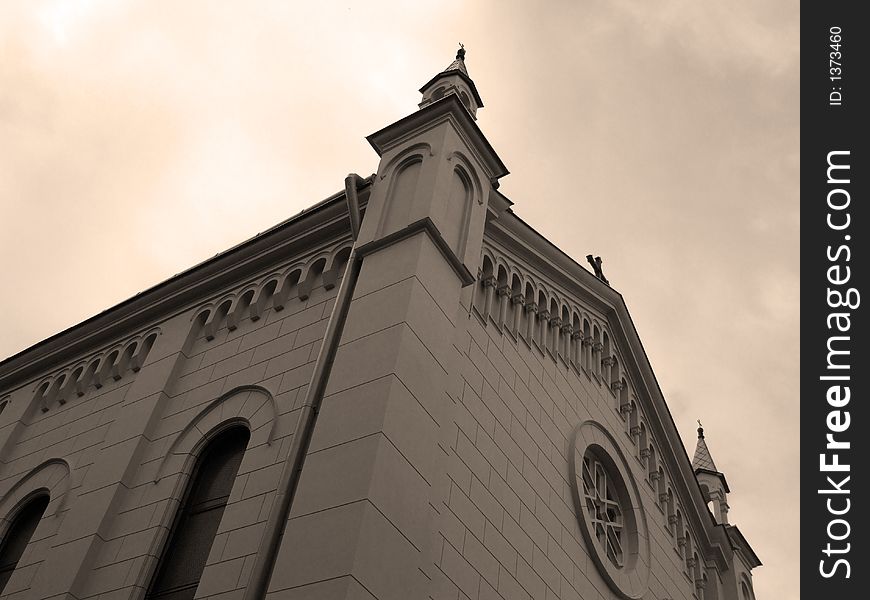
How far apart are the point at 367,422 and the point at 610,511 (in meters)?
6.99

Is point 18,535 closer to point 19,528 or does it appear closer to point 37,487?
point 19,528

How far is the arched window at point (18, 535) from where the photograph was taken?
11625mm

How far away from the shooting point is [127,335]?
13.4 metres

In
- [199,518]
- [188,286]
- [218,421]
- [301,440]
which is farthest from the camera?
[188,286]

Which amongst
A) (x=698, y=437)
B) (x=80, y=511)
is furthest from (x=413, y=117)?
(x=698, y=437)

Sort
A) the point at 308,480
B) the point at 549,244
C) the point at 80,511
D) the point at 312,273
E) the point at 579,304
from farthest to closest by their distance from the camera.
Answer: the point at 579,304 → the point at 549,244 → the point at 312,273 → the point at 80,511 → the point at 308,480

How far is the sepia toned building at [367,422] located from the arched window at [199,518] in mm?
29

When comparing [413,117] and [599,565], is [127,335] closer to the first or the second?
[413,117]

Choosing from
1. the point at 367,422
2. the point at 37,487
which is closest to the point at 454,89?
the point at 367,422

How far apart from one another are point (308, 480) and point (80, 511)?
4628 millimetres

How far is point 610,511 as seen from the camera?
1342cm

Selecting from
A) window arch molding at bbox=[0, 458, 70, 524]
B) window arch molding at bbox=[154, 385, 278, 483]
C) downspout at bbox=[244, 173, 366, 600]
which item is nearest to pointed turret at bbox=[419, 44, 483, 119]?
downspout at bbox=[244, 173, 366, 600]

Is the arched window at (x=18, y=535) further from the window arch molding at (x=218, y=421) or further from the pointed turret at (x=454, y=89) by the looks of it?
the pointed turret at (x=454, y=89)

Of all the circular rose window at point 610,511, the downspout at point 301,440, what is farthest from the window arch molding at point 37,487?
the circular rose window at point 610,511
